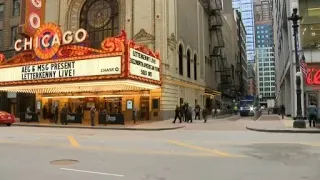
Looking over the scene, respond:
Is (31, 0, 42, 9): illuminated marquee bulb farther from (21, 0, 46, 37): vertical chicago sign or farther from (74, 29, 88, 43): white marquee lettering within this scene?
(74, 29, 88, 43): white marquee lettering

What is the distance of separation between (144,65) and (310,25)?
51.1 ft

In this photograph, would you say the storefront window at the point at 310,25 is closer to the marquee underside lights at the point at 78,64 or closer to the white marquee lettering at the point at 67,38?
the marquee underside lights at the point at 78,64

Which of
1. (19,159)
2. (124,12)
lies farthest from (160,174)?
(124,12)

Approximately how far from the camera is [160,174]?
8492 mm

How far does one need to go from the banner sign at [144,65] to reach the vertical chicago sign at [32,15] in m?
17.2

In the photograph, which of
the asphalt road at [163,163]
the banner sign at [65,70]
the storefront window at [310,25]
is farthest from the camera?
the storefront window at [310,25]

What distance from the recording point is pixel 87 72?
30328mm

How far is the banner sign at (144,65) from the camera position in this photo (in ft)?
97.1

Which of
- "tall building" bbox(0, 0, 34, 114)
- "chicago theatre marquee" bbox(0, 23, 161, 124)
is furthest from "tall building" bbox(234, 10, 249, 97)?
"chicago theatre marquee" bbox(0, 23, 161, 124)

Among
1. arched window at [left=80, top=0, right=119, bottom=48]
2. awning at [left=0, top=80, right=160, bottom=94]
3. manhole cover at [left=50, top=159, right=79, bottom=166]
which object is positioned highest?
arched window at [left=80, top=0, right=119, bottom=48]

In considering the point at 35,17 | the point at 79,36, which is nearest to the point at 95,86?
the point at 79,36

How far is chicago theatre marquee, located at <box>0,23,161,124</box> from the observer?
29.2 m

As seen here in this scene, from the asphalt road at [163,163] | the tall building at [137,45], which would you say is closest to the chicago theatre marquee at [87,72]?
the tall building at [137,45]

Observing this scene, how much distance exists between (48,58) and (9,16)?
63.7ft
